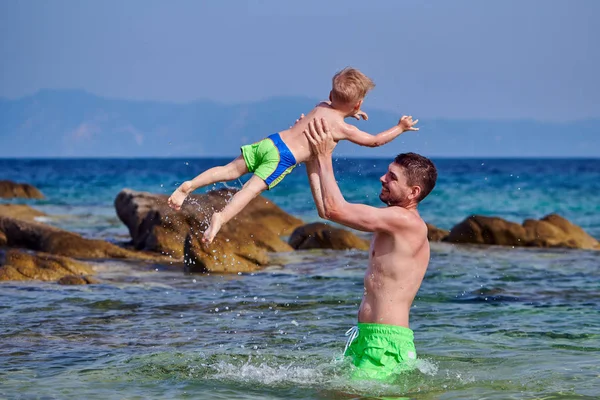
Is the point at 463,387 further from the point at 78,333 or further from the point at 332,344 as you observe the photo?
the point at 78,333

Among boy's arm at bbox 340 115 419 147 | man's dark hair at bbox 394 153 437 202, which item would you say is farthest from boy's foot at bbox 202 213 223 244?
man's dark hair at bbox 394 153 437 202

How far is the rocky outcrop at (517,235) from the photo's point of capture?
64.7 feet

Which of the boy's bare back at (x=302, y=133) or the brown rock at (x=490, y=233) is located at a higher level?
the boy's bare back at (x=302, y=133)

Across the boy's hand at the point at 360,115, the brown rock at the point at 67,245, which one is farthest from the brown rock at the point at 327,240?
the boy's hand at the point at 360,115

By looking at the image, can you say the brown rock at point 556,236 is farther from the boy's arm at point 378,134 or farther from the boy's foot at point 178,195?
the boy's foot at point 178,195

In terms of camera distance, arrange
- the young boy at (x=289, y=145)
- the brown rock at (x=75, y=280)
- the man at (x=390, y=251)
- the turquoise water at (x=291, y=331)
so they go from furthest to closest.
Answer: the brown rock at (x=75, y=280) < the turquoise water at (x=291, y=331) < the young boy at (x=289, y=145) < the man at (x=390, y=251)

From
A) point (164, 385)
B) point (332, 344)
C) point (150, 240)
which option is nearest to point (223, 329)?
point (332, 344)

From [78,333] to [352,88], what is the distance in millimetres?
4586

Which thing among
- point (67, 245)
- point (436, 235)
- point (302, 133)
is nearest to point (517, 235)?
point (436, 235)

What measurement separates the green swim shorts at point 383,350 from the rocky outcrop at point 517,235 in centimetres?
1320

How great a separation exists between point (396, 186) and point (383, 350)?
4.05 feet

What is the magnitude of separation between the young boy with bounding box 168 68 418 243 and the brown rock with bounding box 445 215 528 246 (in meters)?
13.2

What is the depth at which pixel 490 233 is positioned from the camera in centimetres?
1998

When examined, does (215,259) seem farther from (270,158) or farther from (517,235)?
(517,235)
